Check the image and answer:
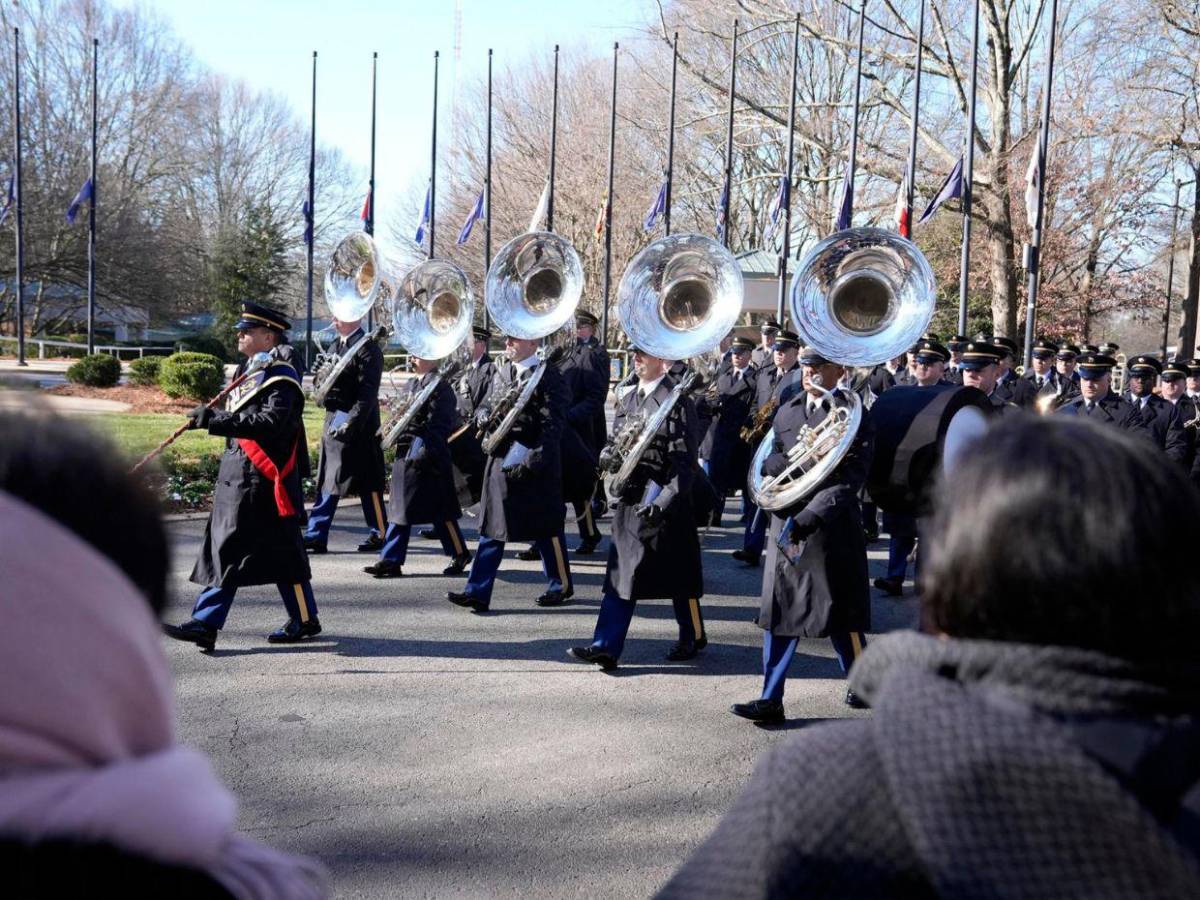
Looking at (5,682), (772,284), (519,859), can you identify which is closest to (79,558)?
(5,682)

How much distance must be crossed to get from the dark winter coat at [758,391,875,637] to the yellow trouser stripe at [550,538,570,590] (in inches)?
99.7

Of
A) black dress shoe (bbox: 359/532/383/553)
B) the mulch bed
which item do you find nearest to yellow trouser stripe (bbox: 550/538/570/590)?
black dress shoe (bbox: 359/532/383/553)

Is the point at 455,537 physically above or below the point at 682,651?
above

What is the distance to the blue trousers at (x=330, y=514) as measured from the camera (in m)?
9.57

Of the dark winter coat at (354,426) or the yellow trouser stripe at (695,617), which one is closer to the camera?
the yellow trouser stripe at (695,617)

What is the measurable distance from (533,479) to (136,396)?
15.0 metres

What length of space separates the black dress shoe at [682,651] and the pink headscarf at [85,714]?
581 cm

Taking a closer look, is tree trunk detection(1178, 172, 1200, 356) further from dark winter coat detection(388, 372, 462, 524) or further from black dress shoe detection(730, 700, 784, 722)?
black dress shoe detection(730, 700, 784, 722)

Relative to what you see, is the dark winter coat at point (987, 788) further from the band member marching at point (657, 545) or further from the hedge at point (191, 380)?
the hedge at point (191, 380)

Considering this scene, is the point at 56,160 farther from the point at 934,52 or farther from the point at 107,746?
the point at 107,746

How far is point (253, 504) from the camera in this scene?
6.55 metres

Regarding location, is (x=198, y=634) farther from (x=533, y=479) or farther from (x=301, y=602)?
(x=533, y=479)

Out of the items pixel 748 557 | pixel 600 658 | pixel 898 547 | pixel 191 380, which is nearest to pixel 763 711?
pixel 600 658

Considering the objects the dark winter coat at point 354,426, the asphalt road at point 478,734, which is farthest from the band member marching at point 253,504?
the dark winter coat at point 354,426
